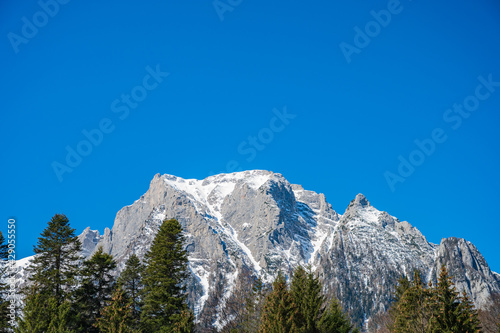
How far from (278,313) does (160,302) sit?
1438 cm

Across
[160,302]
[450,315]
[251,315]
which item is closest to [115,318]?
[160,302]

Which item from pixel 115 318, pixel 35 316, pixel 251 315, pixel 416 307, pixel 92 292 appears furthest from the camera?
pixel 92 292

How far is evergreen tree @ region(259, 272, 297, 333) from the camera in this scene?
37812 mm

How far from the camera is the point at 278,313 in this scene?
3822 cm

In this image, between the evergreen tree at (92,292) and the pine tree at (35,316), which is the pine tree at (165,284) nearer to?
the evergreen tree at (92,292)

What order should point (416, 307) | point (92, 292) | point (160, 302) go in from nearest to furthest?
point (416, 307)
point (160, 302)
point (92, 292)

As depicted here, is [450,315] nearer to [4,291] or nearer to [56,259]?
[56,259]

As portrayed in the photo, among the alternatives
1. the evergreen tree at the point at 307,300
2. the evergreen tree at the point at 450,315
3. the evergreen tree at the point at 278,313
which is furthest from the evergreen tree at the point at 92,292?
the evergreen tree at the point at 450,315

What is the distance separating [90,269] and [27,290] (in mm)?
6264

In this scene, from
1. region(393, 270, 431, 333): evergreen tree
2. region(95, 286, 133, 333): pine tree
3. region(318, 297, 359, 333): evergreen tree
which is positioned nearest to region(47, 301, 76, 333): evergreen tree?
region(95, 286, 133, 333): pine tree

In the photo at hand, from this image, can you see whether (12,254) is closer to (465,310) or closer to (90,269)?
(90,269)

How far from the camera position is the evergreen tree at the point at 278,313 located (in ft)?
124

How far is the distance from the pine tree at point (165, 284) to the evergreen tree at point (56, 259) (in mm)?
7746

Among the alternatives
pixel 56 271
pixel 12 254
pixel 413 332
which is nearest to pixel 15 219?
pixel 12 254
